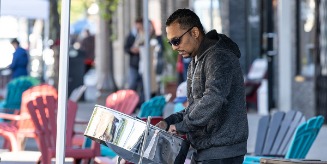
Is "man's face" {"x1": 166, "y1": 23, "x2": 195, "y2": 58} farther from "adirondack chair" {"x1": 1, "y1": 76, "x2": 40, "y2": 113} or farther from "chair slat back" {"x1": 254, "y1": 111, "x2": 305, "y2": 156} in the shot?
"adirondack chair" {"x1": 1, "y1": 76, "x2": 40, "y2": 113}

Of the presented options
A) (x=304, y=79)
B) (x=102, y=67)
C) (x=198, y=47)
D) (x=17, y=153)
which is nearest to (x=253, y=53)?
(x=102, y=67)

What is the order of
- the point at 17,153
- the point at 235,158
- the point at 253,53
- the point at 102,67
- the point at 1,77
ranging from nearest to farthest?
the point at 235,158 < the point at 17,153 < the point at 253,53 < the point at 102,67 < the point at 1,77

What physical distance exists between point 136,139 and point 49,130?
500cm

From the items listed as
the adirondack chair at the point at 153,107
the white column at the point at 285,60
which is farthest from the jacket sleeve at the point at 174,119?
the white column at the point at 285,60

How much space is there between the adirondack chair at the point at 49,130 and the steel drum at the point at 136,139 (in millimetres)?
4273

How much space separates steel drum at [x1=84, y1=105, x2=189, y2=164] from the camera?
587 cm

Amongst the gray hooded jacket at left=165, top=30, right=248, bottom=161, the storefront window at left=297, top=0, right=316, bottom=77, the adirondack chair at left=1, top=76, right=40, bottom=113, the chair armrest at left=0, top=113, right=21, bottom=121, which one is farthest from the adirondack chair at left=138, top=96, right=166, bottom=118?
the storefront window at left=297, top=0, right=316, bottom=77

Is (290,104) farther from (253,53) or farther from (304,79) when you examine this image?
(253,53)

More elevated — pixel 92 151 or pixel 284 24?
pixel 284 24

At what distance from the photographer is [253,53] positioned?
23.4 m

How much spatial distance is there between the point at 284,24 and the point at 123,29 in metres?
18.7

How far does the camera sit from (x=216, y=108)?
19.1 ft

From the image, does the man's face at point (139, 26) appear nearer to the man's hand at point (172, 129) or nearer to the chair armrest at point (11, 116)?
the chair armrest at point (11, 116)

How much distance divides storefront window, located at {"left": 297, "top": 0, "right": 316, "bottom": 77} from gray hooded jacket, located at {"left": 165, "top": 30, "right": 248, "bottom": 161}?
1169 centimetres
